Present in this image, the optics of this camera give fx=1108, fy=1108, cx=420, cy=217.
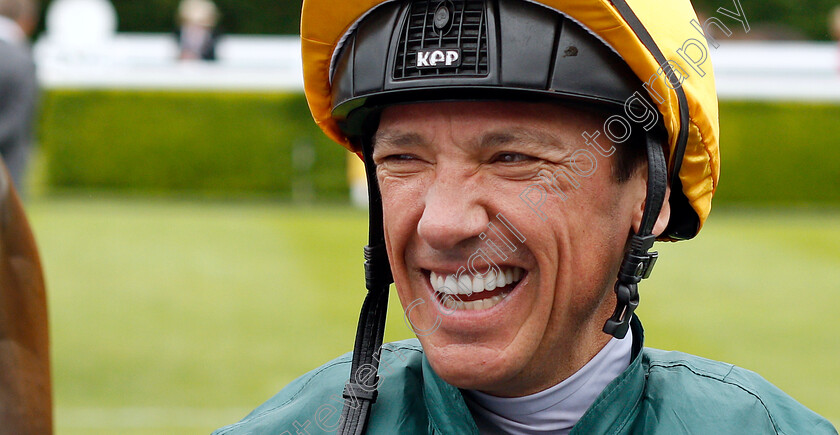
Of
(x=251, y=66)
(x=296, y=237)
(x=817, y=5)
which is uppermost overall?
(x=817, y=5)

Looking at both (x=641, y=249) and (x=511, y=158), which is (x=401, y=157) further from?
(x=641, y=249)

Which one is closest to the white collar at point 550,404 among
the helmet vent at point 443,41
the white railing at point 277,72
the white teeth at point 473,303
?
the white teeth at point 473,303

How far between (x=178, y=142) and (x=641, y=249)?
12549mm

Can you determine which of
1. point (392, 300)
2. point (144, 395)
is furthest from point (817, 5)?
point (144, 395)

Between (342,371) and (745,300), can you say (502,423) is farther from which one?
(745,300)

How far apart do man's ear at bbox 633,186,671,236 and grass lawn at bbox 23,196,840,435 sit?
409 cm

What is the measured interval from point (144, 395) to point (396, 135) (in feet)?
15.4

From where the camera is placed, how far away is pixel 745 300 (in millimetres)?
8898

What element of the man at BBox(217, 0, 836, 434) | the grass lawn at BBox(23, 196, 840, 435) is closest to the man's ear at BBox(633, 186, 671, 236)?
the man at BBox(217, 0, 836, 434)

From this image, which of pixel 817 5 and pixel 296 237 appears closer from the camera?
pixel 296 237

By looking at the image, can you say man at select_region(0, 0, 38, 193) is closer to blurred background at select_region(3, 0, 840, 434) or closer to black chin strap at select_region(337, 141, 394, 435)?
blurred background at select_region(3, 0, 840, 434)

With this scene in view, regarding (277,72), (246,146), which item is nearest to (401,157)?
Answer: (246,146)

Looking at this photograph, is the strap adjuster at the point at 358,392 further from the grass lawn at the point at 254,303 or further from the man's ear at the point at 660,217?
the grass lawn at the point at 254,303

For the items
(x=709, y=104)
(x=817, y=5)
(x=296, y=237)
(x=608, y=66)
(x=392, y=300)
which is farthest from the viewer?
(x=817, y=5)
